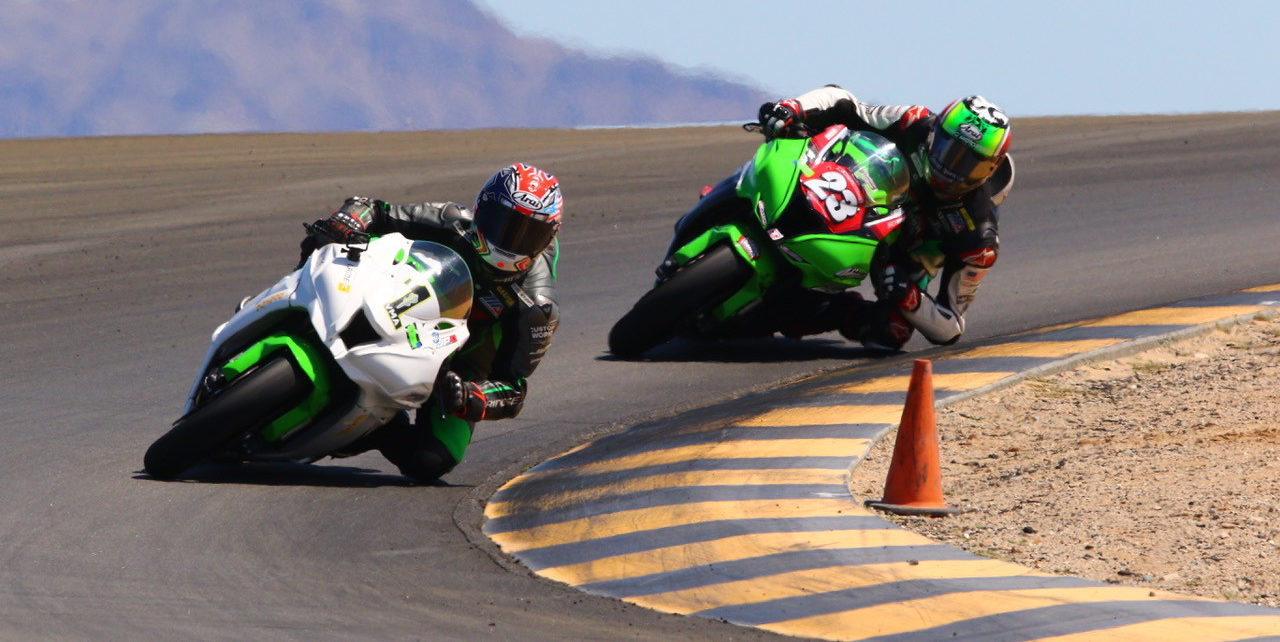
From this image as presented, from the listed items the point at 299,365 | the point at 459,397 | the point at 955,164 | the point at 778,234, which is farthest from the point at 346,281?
the point at 955,164

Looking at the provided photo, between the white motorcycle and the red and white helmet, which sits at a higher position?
the red and white helmet

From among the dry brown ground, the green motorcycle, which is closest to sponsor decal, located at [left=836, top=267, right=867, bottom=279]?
the green motorcycle

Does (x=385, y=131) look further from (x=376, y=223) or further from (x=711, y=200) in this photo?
(x=376, y=223)

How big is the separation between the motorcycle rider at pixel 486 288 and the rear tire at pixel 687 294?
234 centimetres

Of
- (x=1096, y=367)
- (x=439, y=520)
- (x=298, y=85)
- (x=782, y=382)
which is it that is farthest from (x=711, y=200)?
(x=298, y=85)

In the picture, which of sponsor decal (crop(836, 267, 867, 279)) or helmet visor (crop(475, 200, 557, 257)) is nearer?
helmet visor (crop(475, 200, 557, 257))

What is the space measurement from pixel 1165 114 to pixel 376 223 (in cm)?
2162

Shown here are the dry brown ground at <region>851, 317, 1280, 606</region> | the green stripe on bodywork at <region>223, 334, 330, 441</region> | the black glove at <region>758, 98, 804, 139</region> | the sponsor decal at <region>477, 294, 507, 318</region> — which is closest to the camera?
the dry brown ground at <region>851, 317, 1280, 606</region>

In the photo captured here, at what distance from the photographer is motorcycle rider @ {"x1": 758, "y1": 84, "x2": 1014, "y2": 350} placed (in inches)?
424

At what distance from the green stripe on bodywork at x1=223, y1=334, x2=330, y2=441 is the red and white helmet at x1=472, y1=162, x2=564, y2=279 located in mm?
1015

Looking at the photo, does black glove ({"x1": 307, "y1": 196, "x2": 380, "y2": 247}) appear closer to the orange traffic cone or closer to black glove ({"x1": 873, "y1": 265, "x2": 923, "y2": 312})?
the orange traffic cone

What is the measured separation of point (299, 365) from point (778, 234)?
13.4 feet

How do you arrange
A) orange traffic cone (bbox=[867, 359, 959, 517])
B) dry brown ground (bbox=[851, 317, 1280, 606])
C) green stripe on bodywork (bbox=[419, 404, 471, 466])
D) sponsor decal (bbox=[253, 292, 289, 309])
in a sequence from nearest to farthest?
dry brown ground (bbox=[851, 317, 1280, 606]) < orange traffic cone (bbox=[867, 359, 959, 517]) < sponsor decal (bbox=[253, 292, 289, 309]) < green stripe on bodywork (bbox=[419, 404, 471, 466])

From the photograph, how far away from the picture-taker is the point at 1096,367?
9.61 m
